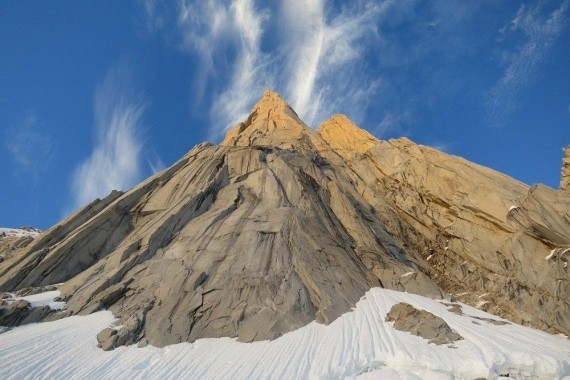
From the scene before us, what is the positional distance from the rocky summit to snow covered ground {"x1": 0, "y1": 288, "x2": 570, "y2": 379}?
127cm

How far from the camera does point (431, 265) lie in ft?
135

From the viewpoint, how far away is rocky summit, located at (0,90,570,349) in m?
26.4

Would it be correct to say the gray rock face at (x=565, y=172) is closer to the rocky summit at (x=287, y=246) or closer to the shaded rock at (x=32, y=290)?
the rocky summit at (x=287, y=246)

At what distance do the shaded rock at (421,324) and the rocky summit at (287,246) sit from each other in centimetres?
354

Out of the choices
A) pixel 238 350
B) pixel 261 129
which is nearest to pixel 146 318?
pixel 238 350

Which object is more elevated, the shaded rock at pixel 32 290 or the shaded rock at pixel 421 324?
the shaded rock at pixel 32 290

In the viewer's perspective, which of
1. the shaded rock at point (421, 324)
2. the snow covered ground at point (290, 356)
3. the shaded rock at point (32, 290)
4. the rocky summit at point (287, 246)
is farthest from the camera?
the shaded rock at point (32, 290)

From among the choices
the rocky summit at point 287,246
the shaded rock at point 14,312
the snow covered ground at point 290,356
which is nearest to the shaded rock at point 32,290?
the rocky summit at point 287,246

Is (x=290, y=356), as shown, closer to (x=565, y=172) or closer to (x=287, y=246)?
(x=287, y=246)

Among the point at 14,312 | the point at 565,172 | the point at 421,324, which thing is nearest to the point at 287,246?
the point at 421,324

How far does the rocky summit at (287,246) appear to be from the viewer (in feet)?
86.5

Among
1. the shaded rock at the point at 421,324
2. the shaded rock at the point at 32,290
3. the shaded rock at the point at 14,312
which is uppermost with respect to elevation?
the shaded rock at the point at 32,290

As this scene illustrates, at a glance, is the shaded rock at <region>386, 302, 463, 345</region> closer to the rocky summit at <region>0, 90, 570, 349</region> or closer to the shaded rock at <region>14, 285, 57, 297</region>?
the rocky summit at <region>0, 90, 570, 349</region>

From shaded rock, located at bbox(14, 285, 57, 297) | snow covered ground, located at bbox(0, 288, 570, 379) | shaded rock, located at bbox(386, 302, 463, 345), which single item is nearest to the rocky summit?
shaded rock, located at bbox(14, 285, 57, 297)
